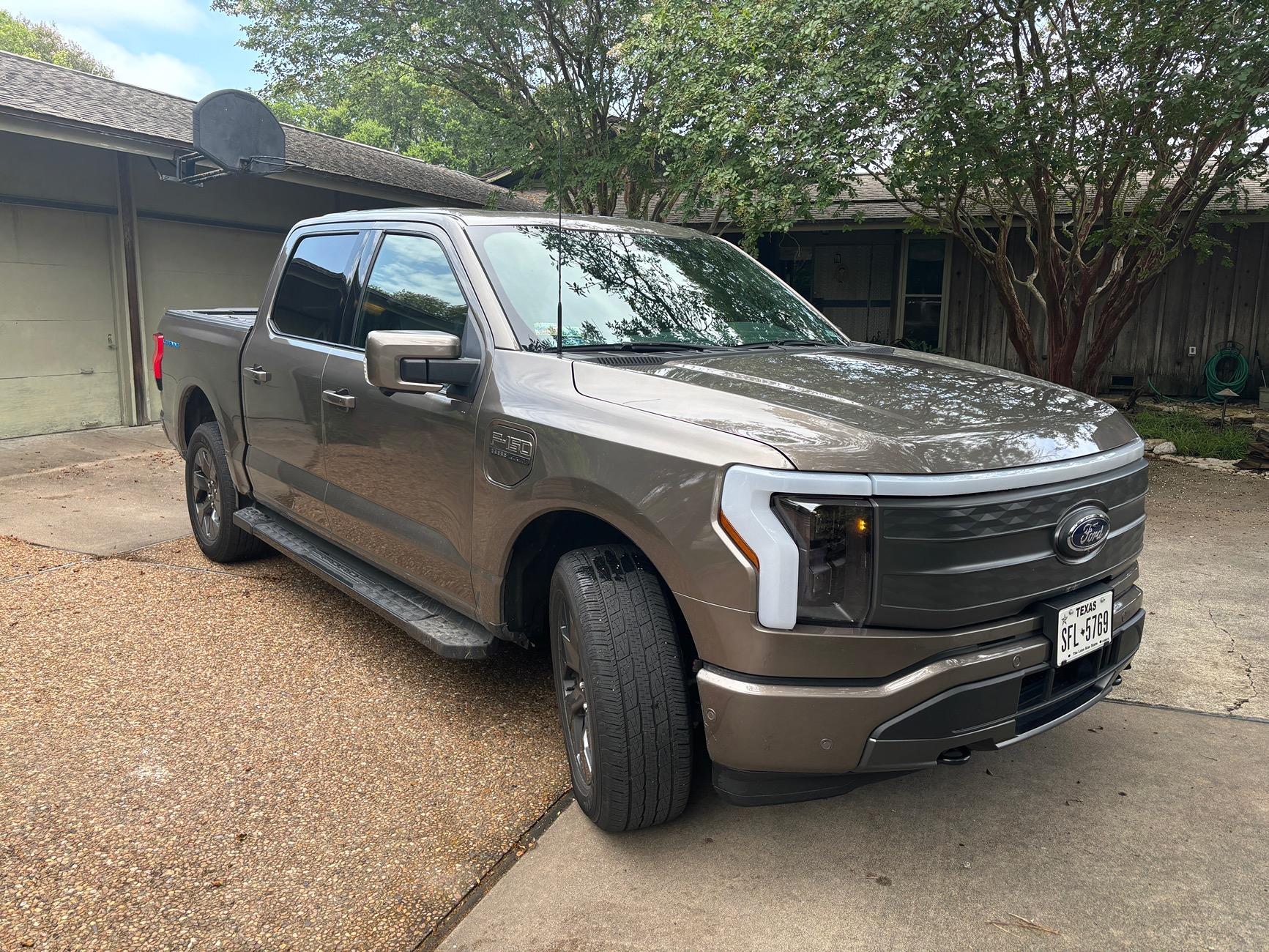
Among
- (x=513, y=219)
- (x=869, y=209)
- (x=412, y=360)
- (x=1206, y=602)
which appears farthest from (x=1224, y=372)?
(x=412, y=360)

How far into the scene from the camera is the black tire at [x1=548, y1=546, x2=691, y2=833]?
2490 mm

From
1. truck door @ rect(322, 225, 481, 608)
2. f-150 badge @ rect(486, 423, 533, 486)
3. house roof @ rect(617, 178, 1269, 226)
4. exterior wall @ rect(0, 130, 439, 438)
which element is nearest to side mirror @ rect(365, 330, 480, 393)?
truck door @ rect(322, 225, 481, 608)

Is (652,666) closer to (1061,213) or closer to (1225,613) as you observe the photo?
(1225,613)

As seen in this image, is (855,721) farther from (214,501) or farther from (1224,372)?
(1224,372)

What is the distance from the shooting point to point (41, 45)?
4303cm

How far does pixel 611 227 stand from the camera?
3.76m

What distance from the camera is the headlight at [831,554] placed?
2156mm

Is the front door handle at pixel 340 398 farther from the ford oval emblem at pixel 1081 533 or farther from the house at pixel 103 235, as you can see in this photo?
the house at pixel 103 235

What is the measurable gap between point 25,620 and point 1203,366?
51.5 feet

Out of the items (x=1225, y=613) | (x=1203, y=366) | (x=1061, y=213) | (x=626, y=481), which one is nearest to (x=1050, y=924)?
(x=626, y=481)

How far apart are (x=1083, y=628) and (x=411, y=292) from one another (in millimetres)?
2603

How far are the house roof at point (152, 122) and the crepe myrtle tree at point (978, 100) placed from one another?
4816 mm

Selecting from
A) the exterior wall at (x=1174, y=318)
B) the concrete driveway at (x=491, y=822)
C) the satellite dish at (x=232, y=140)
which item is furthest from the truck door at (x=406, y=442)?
the exterior wall at (x=1174, y=318)

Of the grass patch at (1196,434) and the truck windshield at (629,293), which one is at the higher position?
the truck windshield at (629,293)
